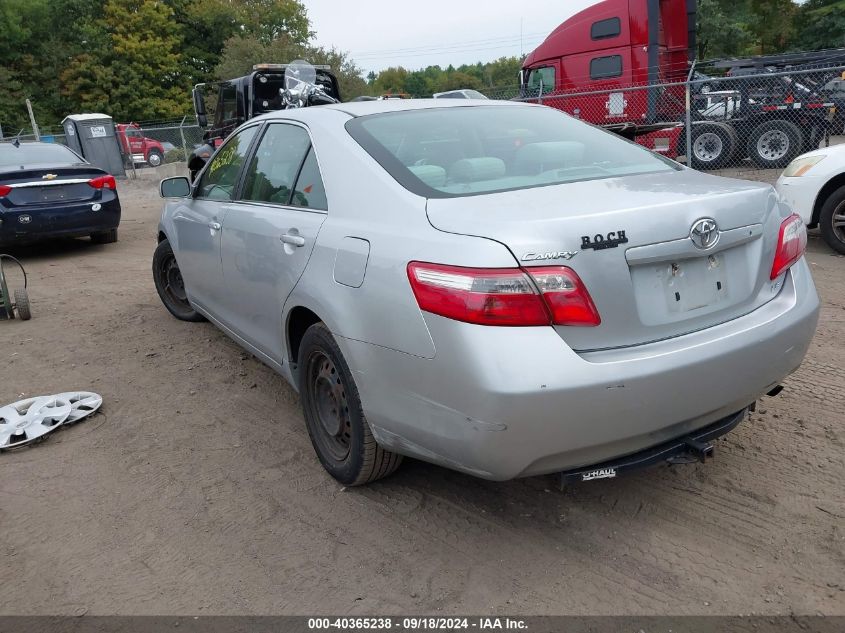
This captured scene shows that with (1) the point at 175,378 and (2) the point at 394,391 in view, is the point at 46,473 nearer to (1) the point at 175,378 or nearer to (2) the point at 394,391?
(1) the point at 175,378

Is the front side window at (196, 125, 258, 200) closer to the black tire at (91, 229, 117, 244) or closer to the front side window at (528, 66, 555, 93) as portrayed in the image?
the black tire at (91, 229, 117, 244)

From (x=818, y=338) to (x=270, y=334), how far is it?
3597 mm

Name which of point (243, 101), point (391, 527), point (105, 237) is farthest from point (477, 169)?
point (243, 101)

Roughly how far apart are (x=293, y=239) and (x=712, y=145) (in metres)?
12.6

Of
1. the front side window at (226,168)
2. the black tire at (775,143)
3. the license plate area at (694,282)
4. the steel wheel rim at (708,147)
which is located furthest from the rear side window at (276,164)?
the black tire at (775,143)

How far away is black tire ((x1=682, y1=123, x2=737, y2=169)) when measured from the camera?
1338 cm

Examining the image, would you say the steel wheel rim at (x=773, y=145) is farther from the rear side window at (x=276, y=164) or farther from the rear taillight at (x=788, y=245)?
the rear side window at (x=276, y=164)

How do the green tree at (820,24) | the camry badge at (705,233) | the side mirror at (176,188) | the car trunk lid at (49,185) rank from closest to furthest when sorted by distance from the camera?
the camry badge at (705,233), the side mirror at (176,188), the car trunk lid at (49,185), the green tree at (820,24)

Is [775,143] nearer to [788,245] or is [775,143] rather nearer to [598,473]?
[788,245]

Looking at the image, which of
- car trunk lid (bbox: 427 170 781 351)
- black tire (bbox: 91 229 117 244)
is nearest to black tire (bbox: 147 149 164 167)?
black tire (bbox: 91 229 117 244)

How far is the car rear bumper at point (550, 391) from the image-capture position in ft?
7.10

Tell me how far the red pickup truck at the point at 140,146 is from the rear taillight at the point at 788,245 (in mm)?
21598

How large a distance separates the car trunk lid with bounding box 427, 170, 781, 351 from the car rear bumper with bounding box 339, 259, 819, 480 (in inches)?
3.0

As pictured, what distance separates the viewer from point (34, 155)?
9.16 metres
